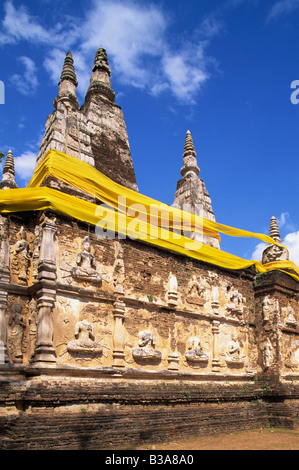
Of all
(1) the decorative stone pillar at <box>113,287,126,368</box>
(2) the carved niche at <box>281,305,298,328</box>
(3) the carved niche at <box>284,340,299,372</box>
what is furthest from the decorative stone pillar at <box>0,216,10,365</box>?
(2) the carved niche at <box>281,305,298,328</box>

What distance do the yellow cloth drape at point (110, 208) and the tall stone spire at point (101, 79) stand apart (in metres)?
4.79

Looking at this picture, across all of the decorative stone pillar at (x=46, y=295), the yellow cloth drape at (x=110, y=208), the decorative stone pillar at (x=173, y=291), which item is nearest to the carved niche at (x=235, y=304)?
the yellow cloth drape at (x=110, y=208)

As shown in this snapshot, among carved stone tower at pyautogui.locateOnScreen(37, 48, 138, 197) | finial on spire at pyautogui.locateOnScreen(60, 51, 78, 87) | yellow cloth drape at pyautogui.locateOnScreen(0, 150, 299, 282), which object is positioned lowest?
yellow cloth drape at pyautogui.locateOnScreen(0, 150, 299, 282)

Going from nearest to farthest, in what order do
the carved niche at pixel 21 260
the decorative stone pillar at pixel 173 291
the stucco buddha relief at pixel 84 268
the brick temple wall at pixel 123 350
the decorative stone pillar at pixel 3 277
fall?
Answer: 1. the brick temple wall at pixel 123 350
2. the decorative stone pillar at pixel 3 277
3. the carved niche at pixel 21 260
4. the stucco buddha relief at pixel 84 268
5. the decorative stone pillar at pixel 173 291

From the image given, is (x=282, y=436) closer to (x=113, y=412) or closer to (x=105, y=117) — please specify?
(x=113, y=412)

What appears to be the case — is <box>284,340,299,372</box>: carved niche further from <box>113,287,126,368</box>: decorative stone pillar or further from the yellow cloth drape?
<box>113,287,126,368</box>: decorative stone pillar

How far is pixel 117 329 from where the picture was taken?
1172 centimetres

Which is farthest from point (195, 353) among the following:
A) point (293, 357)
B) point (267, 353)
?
point (293, 357)

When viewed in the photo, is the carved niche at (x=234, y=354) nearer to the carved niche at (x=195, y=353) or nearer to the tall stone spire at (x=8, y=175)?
the carved niche at (x=195, y=353)

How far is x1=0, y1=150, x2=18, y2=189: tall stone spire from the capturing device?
1921 centimetres

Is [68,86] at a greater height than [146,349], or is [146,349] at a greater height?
[68,86]

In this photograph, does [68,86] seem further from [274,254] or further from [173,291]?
[274,254]

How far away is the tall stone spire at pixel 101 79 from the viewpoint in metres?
16.7

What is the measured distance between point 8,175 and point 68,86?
6572 millimetres
